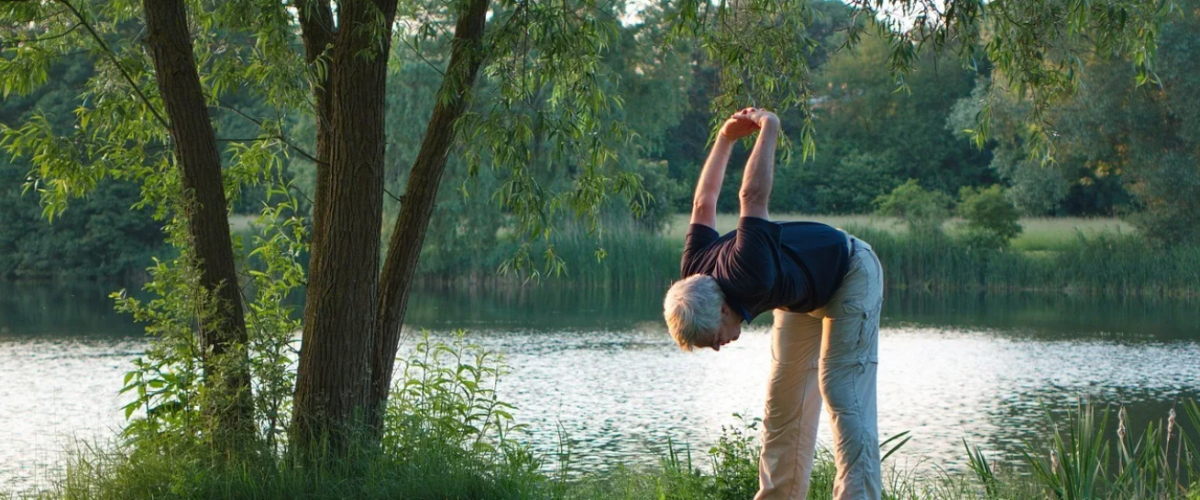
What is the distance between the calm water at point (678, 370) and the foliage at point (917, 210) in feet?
9.05

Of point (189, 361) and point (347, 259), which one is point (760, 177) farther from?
point (189, 361)

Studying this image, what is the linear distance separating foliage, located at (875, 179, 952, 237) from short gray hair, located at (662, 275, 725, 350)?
2378 centimetres

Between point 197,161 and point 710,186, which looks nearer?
point 710,186

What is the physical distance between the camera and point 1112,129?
84.1 feet

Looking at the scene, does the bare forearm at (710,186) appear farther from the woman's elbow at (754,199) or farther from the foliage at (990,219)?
the foliage at (990,219)

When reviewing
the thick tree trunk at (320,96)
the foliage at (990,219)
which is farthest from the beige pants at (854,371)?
the foliage at (990,219)

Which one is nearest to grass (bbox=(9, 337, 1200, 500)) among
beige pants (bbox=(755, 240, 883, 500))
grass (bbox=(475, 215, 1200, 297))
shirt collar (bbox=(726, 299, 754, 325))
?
beige pants (bbox=(755, 240, 883, 500))

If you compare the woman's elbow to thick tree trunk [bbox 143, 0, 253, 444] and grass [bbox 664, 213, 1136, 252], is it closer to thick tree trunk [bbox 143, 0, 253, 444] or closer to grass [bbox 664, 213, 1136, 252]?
thick tree trunk [bbox 143, 0, 253, 444]

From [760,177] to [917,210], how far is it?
2451 cm

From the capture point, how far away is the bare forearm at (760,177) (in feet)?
11.0

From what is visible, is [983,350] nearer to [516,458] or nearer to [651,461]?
[651,461]

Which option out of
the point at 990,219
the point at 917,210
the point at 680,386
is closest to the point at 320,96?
the point at 680,386

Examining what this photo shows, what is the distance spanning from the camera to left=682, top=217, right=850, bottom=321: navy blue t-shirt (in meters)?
3.27

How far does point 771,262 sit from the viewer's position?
3275 mm
